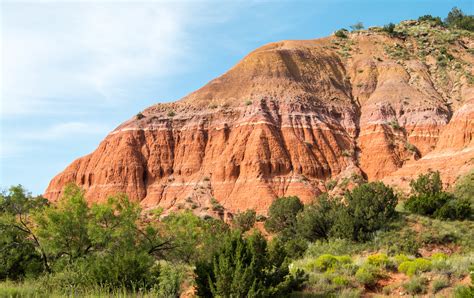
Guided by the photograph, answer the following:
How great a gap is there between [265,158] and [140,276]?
42154mm

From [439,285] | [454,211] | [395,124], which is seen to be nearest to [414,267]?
[439,285]

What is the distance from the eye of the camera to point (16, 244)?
1989 cm

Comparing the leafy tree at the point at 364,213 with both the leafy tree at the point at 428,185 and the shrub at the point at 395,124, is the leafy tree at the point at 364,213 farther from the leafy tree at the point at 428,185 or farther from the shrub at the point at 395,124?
the shrub at the point at 395,124

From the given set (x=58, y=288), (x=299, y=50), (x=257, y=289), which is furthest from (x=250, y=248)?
(x=299, y=50)

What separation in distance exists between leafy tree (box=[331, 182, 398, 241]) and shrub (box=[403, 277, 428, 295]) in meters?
12.6

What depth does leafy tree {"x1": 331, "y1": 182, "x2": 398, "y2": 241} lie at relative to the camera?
31267mm

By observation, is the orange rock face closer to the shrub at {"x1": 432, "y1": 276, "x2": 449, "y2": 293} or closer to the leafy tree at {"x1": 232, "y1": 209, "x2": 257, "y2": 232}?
the leafy tree at {"x1": 232, "y1": 209, "x2": 257, "y2": 232}

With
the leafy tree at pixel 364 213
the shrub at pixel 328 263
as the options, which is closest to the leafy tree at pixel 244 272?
the shrub at pixel 328 263

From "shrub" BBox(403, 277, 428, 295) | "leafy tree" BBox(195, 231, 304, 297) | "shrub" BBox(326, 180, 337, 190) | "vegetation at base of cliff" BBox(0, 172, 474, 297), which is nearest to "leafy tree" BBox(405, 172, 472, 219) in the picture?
"vegetation at base of cliff" BBox(0, 172, 474, 297)

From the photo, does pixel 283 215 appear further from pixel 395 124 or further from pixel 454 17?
pixel 454 17

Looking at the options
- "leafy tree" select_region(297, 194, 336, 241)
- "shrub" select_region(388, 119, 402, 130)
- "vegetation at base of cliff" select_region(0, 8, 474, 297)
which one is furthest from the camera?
"shrub" select_region(388, 119, 402, 130)

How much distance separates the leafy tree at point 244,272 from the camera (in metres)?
14.5

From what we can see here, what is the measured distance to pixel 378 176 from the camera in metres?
57.2

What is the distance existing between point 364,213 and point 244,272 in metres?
19.9
